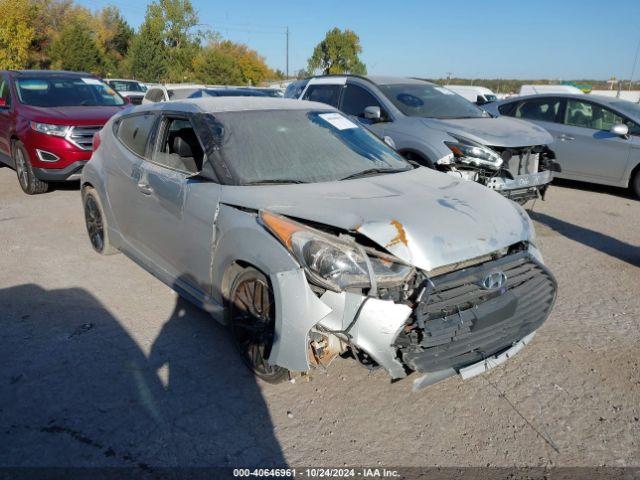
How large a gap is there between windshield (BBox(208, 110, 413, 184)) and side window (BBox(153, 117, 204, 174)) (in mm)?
371

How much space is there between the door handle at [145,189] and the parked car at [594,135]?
656 centimetres

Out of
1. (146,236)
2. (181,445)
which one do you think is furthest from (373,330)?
(146,236)

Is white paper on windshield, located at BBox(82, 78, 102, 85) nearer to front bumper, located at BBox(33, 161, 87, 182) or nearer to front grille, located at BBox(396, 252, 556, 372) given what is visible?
front bumper, located at BBox(33, 161, 87, 182)

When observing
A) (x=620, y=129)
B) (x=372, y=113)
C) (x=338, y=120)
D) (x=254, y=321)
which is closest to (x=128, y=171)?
(x=338, y=120)

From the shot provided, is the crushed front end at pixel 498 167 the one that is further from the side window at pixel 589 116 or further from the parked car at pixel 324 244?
the side window at pixel 589 116

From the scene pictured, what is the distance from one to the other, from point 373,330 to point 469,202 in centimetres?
120

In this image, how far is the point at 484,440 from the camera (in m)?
2.77

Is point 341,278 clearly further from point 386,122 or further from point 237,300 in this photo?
point 386,122

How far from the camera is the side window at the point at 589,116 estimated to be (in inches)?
342

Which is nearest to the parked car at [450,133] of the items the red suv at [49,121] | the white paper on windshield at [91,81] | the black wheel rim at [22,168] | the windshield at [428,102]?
the windshield at [428,102]

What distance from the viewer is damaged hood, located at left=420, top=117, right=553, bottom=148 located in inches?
252

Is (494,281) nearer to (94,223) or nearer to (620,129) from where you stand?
(94,223)

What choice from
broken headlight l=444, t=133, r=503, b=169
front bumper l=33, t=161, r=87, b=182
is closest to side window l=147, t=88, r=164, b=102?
front bumper l=33, t=161, r=87, b=182

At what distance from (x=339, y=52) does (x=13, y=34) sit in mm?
30658
